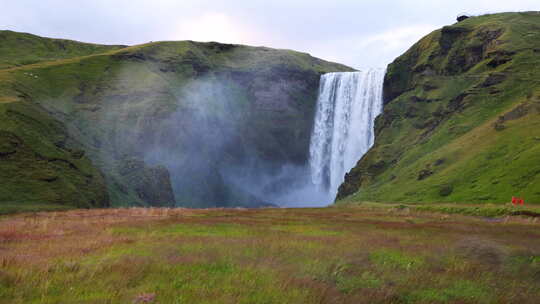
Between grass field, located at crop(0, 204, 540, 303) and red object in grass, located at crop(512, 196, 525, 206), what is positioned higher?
grass field, located at crop(0, 204, 540, 303)


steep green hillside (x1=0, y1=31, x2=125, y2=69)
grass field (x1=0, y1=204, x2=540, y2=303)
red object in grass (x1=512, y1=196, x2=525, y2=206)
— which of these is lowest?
red object in grass (x1=512, y1=196, x2=525, y2=206)

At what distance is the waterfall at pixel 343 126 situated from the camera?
110 metres

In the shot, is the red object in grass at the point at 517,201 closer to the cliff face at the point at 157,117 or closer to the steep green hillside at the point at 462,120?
the steep green hillside at the point at 462,120

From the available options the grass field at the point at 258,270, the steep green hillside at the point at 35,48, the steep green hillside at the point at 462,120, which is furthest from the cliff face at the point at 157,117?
the grass field at the point at 258,270

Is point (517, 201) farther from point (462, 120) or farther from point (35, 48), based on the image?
point (35, 48)

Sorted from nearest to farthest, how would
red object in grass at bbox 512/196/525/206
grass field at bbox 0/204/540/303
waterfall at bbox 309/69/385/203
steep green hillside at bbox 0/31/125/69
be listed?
grass field at bbox 0/204/540/303 < red object in grass at bbox 512/196/525/206 < waterfall at bbox 309/69/385/203 < steep green hillside at bbox 0/31/125/69

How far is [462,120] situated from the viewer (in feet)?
255

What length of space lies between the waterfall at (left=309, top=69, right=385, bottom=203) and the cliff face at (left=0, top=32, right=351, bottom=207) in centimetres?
1189

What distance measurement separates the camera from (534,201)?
4244 cm

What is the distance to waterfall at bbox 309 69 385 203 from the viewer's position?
110 metres

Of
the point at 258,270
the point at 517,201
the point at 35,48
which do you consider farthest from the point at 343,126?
the point at 258,270

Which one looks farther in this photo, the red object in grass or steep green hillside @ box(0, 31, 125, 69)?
steep green hillside @ box(0, 31, 125, 69)

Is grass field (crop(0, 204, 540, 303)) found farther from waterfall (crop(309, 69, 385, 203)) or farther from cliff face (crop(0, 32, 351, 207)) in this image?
waterfall (crop(309, 69, 385, 203))

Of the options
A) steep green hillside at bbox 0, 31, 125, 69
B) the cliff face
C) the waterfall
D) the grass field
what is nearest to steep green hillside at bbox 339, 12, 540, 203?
the waterfall
